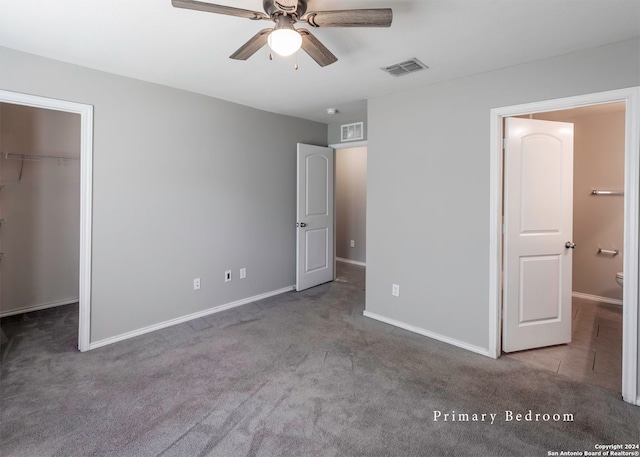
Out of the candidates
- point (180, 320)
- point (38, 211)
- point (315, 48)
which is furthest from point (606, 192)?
point (38, 211)

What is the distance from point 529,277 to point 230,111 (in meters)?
3.47

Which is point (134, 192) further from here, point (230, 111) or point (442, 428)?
point (442, 428)

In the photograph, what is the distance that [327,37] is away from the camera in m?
2.13

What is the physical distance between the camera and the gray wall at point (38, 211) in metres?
3.48

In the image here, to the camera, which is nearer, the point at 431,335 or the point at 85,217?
the point at 85,217

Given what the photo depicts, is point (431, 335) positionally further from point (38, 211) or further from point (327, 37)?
point (38, 211)

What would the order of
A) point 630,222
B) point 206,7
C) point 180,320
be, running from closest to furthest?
point 206,7
point 630,222
point 180,320

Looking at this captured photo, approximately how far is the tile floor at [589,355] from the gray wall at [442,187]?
46cm

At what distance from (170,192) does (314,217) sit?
200cm

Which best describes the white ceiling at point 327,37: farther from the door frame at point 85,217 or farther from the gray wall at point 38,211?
the gray wall at point 38,211

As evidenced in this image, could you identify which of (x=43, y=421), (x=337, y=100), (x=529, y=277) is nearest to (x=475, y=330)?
(x=529, y=277)

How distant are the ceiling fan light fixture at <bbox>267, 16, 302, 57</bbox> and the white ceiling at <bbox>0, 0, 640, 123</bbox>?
0.94 ft

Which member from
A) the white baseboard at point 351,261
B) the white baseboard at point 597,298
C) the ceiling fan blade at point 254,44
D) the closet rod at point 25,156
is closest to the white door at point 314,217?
the white baseboard at point 351,261

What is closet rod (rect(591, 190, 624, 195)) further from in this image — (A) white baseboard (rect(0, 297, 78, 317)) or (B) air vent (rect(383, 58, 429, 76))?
(A) white baseboard (rect(0, 297, 78, 317))
